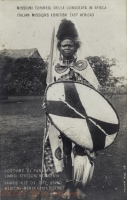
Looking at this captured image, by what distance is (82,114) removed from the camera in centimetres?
291

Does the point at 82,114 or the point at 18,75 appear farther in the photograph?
the point at 18,75

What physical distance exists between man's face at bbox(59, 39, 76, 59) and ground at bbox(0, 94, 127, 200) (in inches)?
13.6

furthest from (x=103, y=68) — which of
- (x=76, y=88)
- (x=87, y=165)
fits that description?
(x=87, y=165)

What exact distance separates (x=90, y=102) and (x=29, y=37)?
0.61 m

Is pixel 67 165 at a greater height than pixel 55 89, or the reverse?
pixel 55 89

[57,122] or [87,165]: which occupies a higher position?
[57,122]

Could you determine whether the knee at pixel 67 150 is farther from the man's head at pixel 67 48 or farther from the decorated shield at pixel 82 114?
the man's head at pixel 67 48

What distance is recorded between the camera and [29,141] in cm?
301

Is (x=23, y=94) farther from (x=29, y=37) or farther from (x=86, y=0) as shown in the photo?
(x=86, y=0)

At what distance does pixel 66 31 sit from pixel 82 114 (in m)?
0.57

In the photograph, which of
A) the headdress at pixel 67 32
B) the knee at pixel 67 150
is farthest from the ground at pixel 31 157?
the headdress at pixel 67 32

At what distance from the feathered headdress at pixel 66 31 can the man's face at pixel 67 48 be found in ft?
0.09

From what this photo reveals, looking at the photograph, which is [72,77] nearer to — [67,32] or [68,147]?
[67,32]

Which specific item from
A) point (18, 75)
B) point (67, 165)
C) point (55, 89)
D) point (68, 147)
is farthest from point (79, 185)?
point (18, 75)
